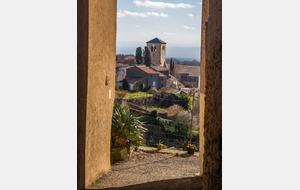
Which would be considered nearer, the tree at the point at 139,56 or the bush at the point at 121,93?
the bush at the point at 121,93

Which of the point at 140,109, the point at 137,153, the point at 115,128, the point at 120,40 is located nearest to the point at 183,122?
the point at 140,109

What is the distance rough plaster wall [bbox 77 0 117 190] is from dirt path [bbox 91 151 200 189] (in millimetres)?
214

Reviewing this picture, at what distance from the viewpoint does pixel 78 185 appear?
3195mm

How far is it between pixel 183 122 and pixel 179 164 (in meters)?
5.68

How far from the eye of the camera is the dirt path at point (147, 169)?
11.7 ft

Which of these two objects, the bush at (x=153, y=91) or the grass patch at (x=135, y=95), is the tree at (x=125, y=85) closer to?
the grass patch at (x=135, y=95)

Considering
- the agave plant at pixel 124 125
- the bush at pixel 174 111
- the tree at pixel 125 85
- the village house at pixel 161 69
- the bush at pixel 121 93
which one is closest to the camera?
the agave plant at pixel 124 125

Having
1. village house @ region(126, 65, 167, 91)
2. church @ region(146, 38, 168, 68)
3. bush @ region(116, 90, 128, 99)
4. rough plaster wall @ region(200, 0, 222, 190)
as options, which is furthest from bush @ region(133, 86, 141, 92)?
rough plaster wall @ region(200, 0, 222, 190)

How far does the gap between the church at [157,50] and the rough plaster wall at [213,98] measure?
31.7 ft

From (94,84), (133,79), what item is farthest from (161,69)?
(94,84)

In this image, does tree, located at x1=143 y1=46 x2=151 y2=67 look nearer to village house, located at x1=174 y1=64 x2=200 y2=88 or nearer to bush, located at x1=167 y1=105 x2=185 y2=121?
village house, located at x1=174 y1=64 x2=200 y2=88

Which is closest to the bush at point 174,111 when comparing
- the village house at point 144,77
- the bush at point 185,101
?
the bush at point 185,101

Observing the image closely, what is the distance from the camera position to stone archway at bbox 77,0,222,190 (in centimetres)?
267

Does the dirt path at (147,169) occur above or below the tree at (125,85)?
below
